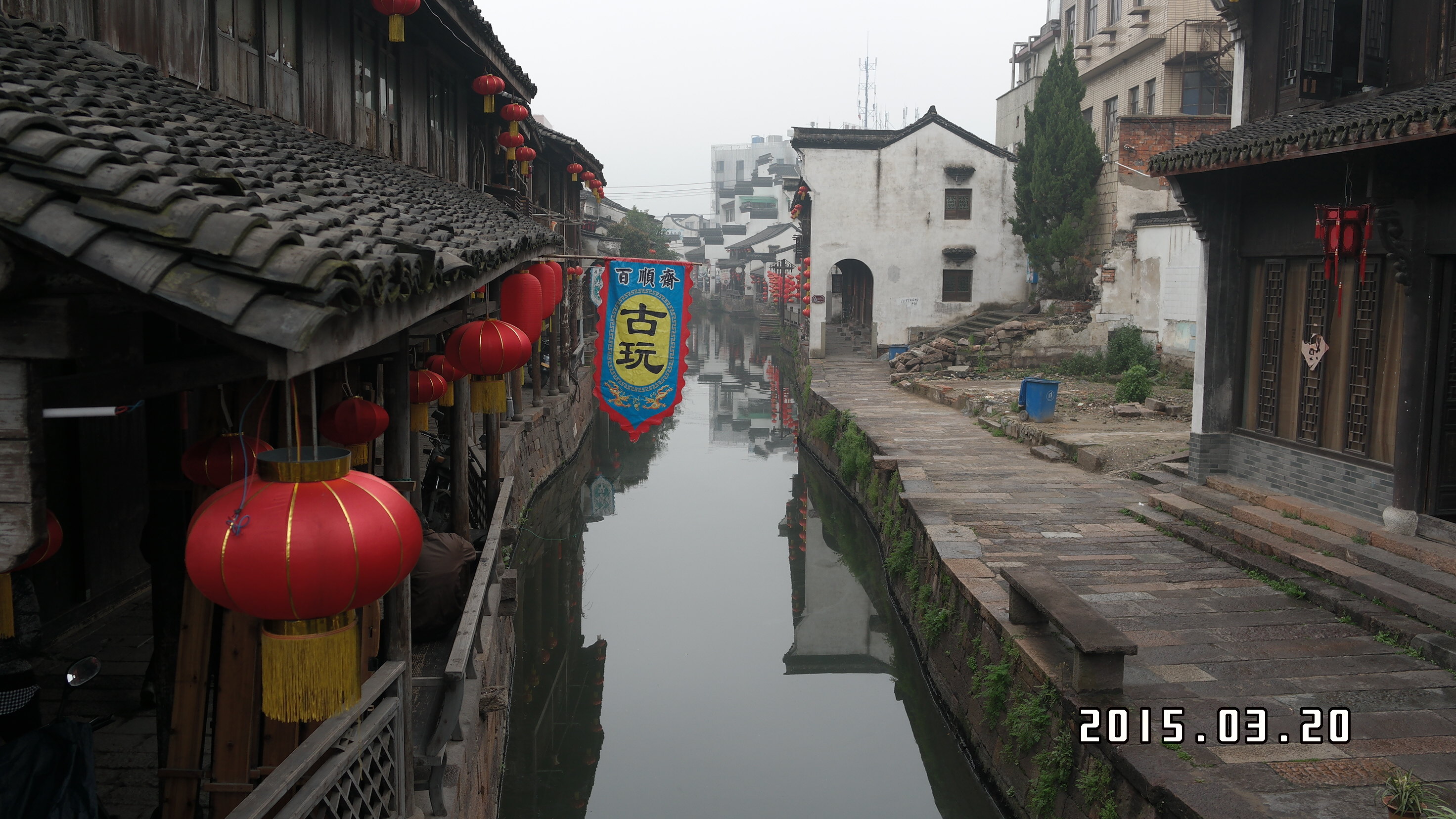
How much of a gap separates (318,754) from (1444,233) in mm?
9472

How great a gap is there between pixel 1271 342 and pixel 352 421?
965cm

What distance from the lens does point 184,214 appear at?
8.64ft

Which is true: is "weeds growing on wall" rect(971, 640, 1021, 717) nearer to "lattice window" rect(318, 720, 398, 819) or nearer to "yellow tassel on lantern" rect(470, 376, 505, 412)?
"yellow tassel on lantern" rect(470, 376, 505, 412)

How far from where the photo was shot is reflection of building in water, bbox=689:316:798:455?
1143 inches

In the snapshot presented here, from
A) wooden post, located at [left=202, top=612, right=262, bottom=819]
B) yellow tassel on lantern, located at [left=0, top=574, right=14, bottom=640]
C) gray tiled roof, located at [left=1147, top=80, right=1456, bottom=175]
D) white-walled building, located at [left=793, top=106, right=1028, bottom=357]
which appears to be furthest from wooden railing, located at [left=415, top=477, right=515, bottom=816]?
white-walled building, located at [left=793, top=106, right=1028, bottom=357]

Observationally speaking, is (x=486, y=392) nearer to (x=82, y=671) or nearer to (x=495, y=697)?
(x=495, y=697)

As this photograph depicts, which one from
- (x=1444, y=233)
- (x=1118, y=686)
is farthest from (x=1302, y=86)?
(x=1118, y=686)

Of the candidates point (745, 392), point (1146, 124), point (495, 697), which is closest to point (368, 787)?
point (495, 697)

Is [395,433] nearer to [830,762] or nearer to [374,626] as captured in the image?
[374,626]

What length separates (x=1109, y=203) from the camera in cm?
2784

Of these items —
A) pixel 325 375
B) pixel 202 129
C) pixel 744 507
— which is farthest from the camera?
pixel 744 507

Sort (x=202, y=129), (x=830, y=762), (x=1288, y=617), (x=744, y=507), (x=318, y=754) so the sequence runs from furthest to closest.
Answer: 1. (x=744, y=507)
2. (x=830, y=762)
3. (x=1288, y=617)
4. (x=202, y=129)
5. (x=318, y=754)

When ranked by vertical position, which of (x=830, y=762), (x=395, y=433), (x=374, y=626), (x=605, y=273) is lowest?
(x=830, y=762)

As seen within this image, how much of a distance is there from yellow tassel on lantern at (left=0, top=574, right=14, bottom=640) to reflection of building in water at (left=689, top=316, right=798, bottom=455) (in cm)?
2292
